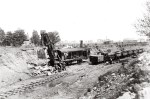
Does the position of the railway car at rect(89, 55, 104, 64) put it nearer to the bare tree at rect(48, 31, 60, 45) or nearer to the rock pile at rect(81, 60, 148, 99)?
the rock pile at rect(81, 60, 148, 99)

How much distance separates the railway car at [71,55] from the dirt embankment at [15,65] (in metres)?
4.30

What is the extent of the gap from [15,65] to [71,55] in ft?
31.4

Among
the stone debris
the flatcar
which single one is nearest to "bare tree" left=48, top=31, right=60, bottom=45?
the flatcar

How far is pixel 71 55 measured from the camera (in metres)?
27.0

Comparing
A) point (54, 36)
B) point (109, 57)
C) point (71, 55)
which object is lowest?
point (109, 57)

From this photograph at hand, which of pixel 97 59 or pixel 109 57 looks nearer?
pixel 97 59

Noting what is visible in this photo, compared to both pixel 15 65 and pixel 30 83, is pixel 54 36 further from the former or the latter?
pixel 30 83

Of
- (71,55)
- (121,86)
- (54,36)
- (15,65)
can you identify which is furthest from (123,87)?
(54,36)

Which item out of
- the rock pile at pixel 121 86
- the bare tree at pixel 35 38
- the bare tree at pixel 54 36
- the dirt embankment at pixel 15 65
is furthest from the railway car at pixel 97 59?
the bare tree at pixel 35 38

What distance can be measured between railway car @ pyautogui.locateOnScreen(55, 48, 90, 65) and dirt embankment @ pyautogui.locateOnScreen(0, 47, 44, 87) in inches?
169

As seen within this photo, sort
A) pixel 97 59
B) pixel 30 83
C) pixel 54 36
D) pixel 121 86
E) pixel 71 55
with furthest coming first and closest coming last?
pixel 54 36 → pixel 71 55 → pixel 97 59 → pixel 30 83 → pixel 121 86

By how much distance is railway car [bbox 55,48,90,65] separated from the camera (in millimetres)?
25891

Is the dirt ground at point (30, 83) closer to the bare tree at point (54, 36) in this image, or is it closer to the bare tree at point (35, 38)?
the bare tree at point (54, 36)

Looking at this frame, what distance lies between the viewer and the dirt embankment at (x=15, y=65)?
18.0 meters
